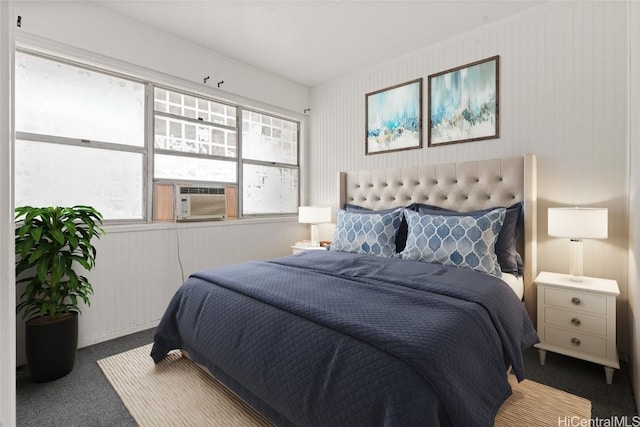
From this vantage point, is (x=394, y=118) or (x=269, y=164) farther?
(x=269, y=164)

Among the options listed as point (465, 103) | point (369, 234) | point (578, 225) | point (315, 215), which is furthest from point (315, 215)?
point (578, 225)

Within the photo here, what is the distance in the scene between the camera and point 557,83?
2.50m

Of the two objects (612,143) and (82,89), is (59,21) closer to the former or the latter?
(82,89)

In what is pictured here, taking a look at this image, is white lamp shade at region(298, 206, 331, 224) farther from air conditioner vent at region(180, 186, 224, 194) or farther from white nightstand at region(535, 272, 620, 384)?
white nightstand at region(535, 272, 620, 384)

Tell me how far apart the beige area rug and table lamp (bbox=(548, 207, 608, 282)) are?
865 millimetres

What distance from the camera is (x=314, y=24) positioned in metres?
2.81

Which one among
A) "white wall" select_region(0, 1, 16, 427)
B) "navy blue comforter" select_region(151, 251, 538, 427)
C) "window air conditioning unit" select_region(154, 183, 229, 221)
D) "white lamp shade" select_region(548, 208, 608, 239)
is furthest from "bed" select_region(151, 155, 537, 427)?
"window air conditioning unit" select_region(154, 183, 229, 221)

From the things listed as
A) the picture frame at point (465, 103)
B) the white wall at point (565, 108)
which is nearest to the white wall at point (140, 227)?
the picture frame at point (465, 103)

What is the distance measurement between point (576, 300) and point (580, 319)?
120 millimetres

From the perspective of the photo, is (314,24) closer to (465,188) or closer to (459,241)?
(465,188)

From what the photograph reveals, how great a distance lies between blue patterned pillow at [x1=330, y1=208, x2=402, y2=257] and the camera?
276cm

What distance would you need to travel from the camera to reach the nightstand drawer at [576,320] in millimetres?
1982

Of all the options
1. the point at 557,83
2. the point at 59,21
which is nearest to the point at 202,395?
the point at 59,21

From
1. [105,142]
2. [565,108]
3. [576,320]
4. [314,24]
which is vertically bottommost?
[576,320]
